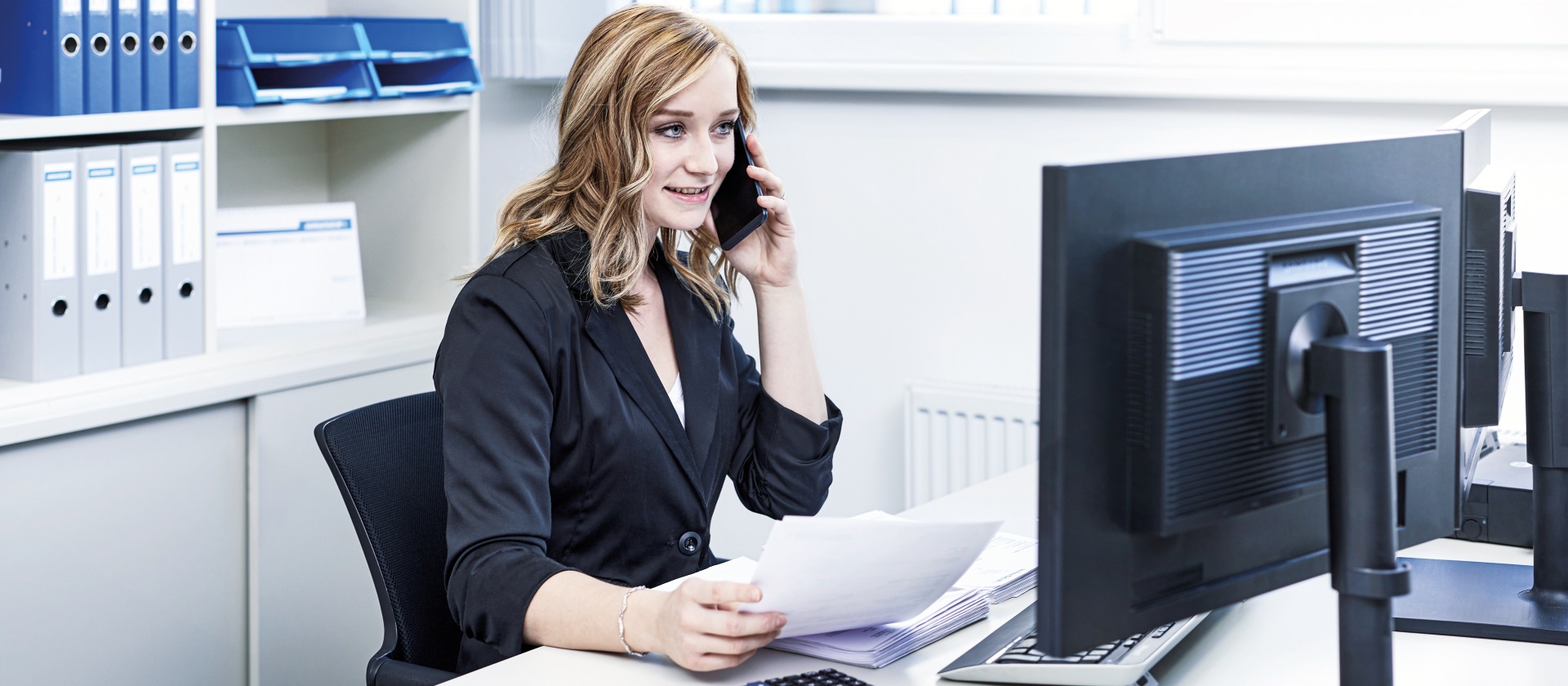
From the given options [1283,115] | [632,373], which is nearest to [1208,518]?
[632,373]

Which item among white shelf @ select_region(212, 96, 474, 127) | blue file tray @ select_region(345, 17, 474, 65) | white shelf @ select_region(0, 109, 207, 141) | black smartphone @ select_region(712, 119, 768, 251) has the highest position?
blue file tray @ select_region(345, 17, 474, 65)

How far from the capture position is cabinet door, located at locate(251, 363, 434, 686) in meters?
2.36

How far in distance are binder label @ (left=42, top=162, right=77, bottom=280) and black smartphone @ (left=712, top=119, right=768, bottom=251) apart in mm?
1002

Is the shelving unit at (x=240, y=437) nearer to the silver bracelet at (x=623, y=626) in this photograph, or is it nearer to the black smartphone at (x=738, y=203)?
the black smartphone at (x=738, y=203)

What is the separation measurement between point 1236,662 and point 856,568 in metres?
0.39

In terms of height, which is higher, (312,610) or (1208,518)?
(1208,518)

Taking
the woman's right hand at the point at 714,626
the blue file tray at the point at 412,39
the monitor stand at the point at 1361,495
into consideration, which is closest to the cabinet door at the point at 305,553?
the blue file tray at the point at 412,39

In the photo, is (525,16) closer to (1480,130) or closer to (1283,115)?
(1283,115)

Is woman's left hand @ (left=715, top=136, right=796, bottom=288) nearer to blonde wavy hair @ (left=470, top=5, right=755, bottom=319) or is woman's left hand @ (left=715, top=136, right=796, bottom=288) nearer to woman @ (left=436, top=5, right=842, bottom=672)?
woman @ (left=436, top=5, right=842, bottom=672)

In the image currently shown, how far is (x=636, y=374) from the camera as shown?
5.18 ft

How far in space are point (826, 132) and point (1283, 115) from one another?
2.86 feet

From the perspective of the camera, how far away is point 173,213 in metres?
2.24

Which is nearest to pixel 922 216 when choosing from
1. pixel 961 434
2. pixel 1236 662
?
pixel 961 434

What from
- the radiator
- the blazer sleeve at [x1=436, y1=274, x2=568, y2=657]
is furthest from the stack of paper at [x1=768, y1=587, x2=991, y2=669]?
the radiator
